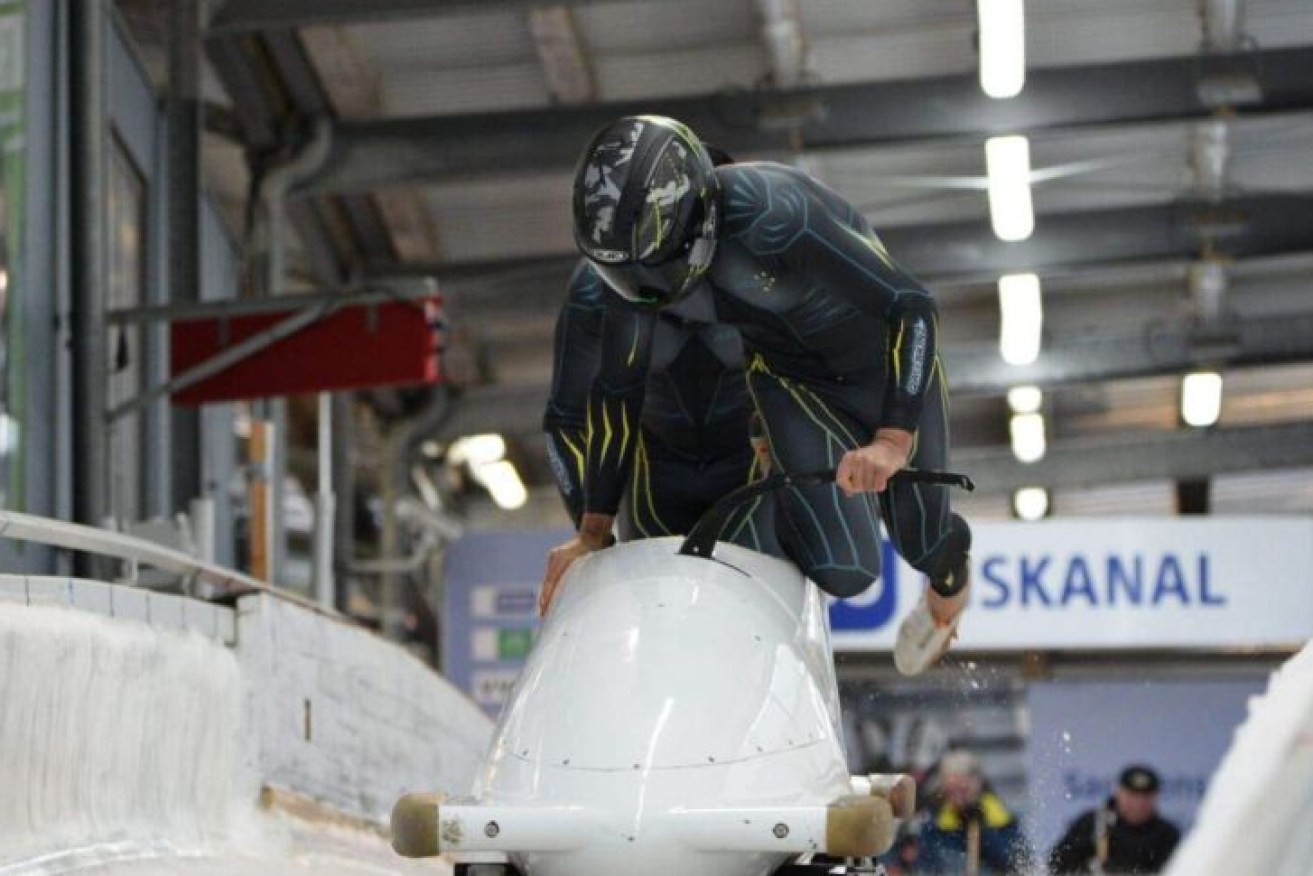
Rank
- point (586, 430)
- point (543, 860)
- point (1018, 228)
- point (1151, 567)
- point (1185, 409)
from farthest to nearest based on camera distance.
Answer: point (1185, 409) < point (1151, 567) < point (1018, 228) < point (586, 430) < point (543, 860)

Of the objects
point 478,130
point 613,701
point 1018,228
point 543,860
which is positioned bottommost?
point 543,860

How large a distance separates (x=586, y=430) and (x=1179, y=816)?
11.4m

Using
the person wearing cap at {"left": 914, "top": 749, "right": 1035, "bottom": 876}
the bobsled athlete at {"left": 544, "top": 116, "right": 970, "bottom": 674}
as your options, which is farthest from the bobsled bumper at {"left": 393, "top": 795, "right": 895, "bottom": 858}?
the person wearing cap at {"left": 914, "top": 749, "right": 1035, "bottom": 876}

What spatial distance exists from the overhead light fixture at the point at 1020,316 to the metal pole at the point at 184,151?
5.19 metres

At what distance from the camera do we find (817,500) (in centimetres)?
520

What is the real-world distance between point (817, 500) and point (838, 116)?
30.4 ft

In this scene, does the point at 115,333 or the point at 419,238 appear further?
the point at 419,238

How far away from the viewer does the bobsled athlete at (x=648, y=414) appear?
534cm

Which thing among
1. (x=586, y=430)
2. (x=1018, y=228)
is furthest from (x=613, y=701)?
(x=1018, y=228)

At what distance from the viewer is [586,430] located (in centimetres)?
561

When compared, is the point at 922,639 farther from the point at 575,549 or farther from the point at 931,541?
the point at 575,549

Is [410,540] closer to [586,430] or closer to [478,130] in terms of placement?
[478,130]

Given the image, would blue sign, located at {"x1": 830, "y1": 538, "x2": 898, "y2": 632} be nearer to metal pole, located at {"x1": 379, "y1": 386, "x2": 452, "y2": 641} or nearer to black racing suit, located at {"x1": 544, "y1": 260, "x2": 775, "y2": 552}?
metal pole, located at {"x1": 379, "y1": 386, "x2": 452, "y2": 641}

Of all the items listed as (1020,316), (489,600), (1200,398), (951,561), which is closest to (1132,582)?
(1020,316)
